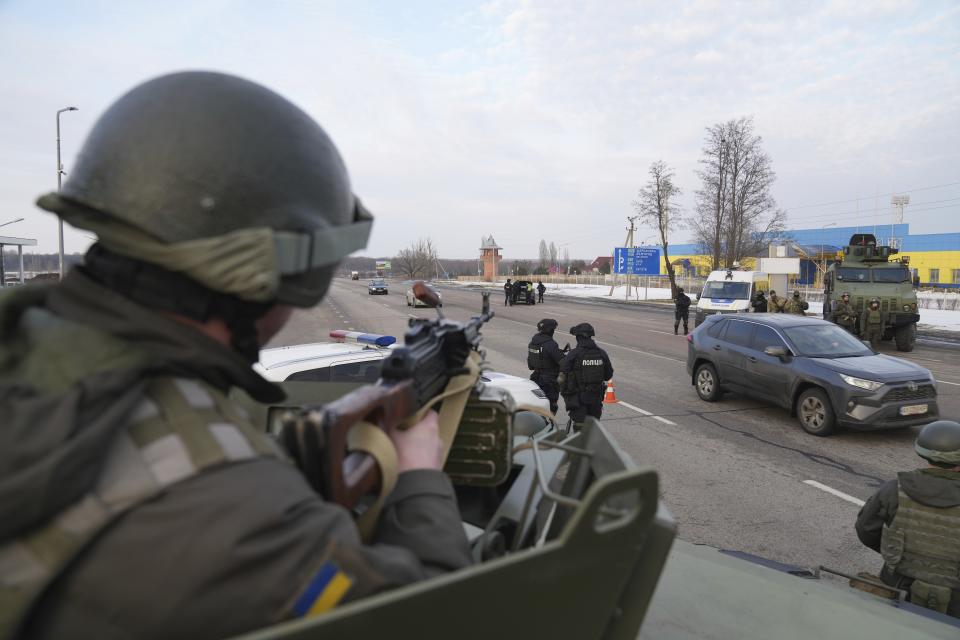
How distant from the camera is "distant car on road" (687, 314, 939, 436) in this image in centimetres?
756

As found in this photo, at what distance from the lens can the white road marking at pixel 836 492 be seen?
18.6 ft

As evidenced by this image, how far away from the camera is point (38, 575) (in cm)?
77

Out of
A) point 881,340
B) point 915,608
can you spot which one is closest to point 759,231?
point 881,340

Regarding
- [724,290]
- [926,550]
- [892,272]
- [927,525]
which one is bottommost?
[926,550]

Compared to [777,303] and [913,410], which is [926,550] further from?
[777,303]

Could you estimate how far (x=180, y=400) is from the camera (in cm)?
94

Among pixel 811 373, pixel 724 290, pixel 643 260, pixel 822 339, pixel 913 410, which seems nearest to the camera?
pixel 913 410

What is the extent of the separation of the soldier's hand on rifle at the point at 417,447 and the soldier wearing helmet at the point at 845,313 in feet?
58.5

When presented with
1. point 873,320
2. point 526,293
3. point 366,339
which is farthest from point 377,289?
point 366,339

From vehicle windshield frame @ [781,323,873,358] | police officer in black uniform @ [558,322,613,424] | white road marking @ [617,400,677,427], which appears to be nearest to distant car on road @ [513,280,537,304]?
white road marking @ [617,400,677,427]

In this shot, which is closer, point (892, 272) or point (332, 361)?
point (332, 361)

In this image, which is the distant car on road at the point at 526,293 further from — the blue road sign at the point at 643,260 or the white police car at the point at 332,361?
the white police car at the point at 332,361

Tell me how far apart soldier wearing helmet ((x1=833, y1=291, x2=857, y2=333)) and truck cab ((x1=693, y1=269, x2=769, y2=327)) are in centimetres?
520

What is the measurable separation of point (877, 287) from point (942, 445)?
1601 centimetres
